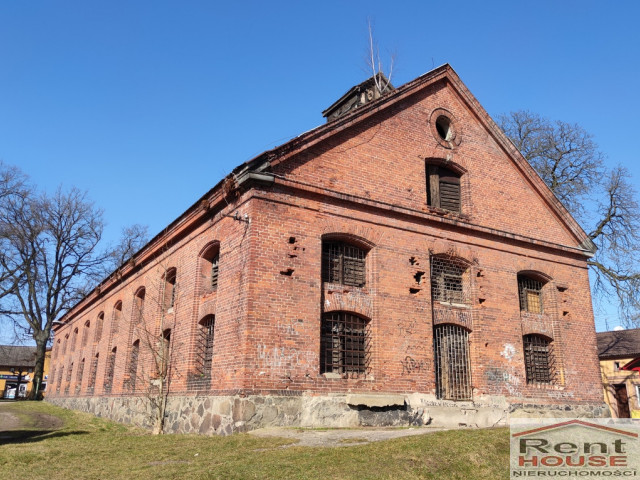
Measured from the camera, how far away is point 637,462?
7777 millimetres

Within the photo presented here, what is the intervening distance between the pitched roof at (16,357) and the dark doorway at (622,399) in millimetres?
50330

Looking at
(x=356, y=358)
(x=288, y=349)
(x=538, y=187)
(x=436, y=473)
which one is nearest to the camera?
(x=436, y=473)

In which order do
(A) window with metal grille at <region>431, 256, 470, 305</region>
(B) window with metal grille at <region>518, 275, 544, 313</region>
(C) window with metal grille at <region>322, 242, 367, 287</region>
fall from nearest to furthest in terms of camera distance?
(C) window with metal grille at <region>322, 242, 367, 287</region> → (A) window with metal grille at <region>431, 256, 470, 305</region> → (B) window with metal grille at <region>518, 275, 544, 313</region>

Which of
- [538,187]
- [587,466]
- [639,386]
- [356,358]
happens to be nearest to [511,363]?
[356,358]

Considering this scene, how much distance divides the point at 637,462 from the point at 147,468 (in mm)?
7014

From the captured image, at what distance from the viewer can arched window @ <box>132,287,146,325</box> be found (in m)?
19.3

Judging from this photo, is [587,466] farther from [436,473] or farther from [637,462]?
[436,473]

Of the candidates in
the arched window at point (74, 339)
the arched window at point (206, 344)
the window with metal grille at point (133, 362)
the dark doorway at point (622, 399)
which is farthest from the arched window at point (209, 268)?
the dark doorway at point (622, 399)

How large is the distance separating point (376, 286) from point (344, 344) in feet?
5.29

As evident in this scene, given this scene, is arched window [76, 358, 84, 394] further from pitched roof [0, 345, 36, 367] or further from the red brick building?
pitched roof [0, 345, 36, 367]

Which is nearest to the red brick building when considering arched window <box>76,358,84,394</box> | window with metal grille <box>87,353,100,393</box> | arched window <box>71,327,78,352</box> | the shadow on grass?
the shadow on grass

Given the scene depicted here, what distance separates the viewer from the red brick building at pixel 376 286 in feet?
37.8

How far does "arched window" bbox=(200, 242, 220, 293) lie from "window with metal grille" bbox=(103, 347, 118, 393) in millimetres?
8689

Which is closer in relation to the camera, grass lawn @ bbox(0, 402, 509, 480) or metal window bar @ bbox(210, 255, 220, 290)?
grass lawn @ bbox(0, 402, 509, 480)
